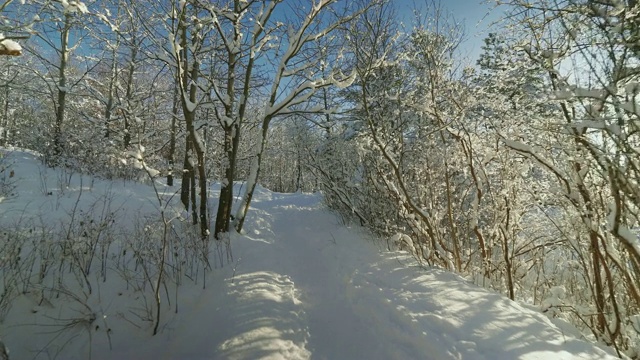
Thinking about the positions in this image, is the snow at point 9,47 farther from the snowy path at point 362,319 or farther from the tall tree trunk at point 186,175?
the tall tree trunk at point 186,175

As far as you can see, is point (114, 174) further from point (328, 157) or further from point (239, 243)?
point (328, 157)

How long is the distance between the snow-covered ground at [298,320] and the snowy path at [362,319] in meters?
0.01

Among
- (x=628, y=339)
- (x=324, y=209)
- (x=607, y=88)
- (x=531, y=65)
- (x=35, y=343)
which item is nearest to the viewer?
(x=607, y=88)

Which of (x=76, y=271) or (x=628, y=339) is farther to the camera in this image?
(x=76, y=271)

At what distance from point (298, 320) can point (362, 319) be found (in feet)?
2.50

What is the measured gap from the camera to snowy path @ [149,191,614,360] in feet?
8.92

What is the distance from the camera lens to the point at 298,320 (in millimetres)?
3654

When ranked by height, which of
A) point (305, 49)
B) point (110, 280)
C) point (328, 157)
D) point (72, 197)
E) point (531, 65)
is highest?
point (305, 49)

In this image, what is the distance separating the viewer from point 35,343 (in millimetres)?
2871

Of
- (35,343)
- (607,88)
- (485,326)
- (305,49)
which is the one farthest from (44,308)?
(305,49)

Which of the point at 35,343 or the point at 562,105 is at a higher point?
the point at 562,105

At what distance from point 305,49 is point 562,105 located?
228 inches

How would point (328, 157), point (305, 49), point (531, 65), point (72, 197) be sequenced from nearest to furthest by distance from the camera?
point (531, 65)
point (72, 197)
point (305, 49)
point (328, 157)

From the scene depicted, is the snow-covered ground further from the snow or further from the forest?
the snow
